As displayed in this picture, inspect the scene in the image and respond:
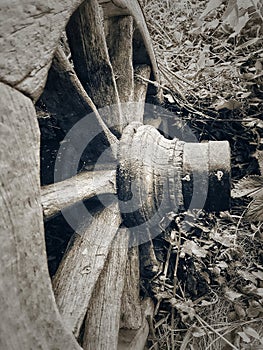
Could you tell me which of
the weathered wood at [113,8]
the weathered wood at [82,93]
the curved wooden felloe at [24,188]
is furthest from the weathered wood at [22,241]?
the weathered wood at [113,8]

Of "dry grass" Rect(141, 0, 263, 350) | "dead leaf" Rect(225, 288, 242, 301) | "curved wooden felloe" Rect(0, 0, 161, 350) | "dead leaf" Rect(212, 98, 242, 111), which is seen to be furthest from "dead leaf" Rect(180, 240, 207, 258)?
"curved wooden felloe" Rect(0, 0, 161, 350)

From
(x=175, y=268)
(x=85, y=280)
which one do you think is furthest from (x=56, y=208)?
(x=175, y=268)

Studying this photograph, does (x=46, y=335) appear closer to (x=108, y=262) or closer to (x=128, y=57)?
(x=108, y=262)

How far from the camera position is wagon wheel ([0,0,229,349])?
555mm

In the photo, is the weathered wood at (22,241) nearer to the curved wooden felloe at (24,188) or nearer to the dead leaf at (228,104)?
the curved wooden felloe at (24,188)

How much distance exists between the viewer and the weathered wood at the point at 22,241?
0.53 m

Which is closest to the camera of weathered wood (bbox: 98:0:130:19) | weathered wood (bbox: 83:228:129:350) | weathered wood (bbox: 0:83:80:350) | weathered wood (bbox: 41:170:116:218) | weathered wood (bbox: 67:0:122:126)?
weathered wood (bbox: 0:83:80:350)

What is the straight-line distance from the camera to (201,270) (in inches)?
52.9

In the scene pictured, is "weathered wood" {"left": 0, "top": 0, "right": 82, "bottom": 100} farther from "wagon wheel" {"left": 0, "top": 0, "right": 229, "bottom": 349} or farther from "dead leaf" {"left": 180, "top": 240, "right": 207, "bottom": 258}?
"dead leaf" {"left": 180, "top": 240, "right": 207, "bottom": 258}

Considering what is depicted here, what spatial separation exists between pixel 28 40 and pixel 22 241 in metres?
0.31

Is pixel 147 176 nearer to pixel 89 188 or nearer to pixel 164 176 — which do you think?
pixel 164 176

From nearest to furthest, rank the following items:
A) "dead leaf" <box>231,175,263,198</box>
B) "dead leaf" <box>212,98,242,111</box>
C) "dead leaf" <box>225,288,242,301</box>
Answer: "dead leaf" <box>225,288,242,301</box> → "dead leaf" <box>231,175,263,198</box> → "dead leaf" <box>212,98,242,111</box>

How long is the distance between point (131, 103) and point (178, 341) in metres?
0.76

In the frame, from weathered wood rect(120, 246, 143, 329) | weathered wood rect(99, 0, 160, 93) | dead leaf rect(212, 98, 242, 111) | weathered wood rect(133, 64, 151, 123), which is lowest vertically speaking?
weathered wood rect(120, 246, 143, 329)
